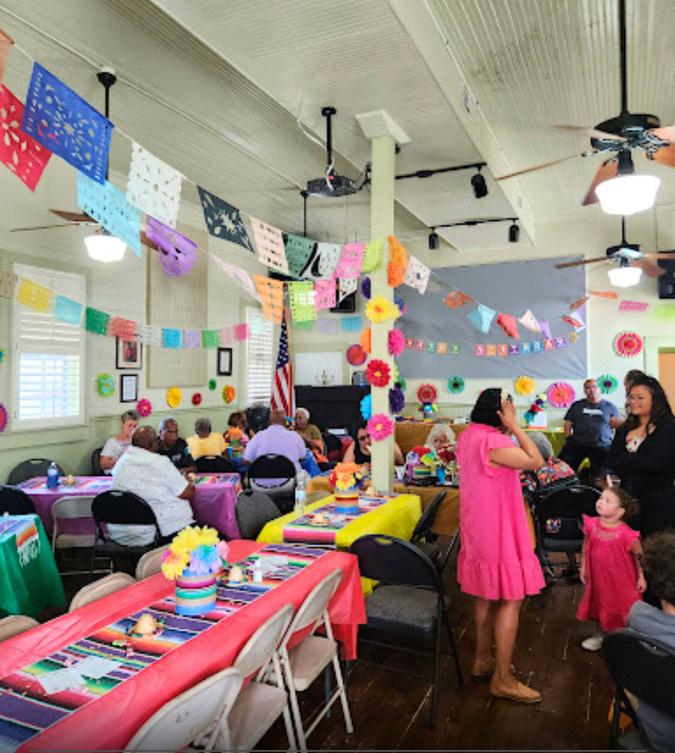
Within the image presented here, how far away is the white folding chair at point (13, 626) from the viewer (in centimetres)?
213

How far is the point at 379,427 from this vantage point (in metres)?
4.71

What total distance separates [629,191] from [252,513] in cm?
306

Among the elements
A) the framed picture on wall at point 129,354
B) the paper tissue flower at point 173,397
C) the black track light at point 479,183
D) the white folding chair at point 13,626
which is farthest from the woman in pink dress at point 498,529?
the paper tissue flower at point 173,397

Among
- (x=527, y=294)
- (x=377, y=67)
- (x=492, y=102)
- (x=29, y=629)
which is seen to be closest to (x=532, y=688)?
(x=29, y=629)

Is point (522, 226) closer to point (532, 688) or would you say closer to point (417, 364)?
point (417, 364)

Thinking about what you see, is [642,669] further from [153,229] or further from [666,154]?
[153,229]

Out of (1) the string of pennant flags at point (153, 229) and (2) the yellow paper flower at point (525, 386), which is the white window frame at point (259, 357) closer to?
(1) the string of pennant flags at point (153, 229)

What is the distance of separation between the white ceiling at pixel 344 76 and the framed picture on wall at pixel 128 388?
1.98 metres

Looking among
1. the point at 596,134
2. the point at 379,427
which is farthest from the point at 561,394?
the point at 596,134

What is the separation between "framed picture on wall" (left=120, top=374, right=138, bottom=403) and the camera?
6.92 meters

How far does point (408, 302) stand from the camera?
10.1 metres

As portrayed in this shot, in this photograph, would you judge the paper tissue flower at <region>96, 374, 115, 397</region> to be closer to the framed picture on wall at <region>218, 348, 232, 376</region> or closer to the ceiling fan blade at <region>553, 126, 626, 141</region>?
the framed picture on wall at <region>218, 348, 232, 376</region>

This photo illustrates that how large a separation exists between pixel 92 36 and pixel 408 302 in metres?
6.80

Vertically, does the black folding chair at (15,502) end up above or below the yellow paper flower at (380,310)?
below
